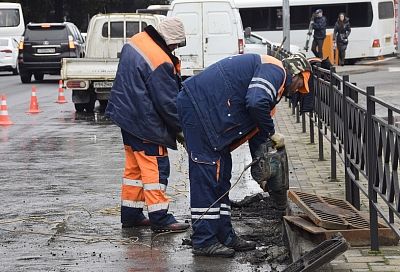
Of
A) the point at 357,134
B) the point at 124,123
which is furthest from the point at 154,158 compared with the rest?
the point at 357,134

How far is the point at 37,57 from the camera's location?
33.7m

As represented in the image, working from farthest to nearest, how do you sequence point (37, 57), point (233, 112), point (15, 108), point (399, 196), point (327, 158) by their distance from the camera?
Answer: point (37, 57)
point (15, 108)
point (327, 158)
point (233, 112)
point (399, 196)

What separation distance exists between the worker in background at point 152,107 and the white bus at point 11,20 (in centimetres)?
3922

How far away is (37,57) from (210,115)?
2639cm

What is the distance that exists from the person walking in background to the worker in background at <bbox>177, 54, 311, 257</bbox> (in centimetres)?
2866

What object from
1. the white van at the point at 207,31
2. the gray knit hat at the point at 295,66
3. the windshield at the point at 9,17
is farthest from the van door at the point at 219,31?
the windshield at the point at 9,17

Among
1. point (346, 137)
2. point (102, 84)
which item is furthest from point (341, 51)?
point (346, 137)

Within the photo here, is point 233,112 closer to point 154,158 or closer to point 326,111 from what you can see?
point 154,158

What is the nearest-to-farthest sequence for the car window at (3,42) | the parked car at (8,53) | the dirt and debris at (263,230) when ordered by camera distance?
the dirt and debris at (263,230), the parked car at (8,53), the car window at (3,42)

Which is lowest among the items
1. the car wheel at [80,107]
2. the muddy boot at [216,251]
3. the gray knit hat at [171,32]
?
the car wheel at [80,107]

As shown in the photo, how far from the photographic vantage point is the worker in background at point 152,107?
885 centimetres

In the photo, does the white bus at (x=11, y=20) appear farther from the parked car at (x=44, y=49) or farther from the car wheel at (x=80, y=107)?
the car wheel at (x=80, y=107)

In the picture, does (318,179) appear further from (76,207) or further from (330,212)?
(330,212)

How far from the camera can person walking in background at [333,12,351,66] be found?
36312 millimetres
